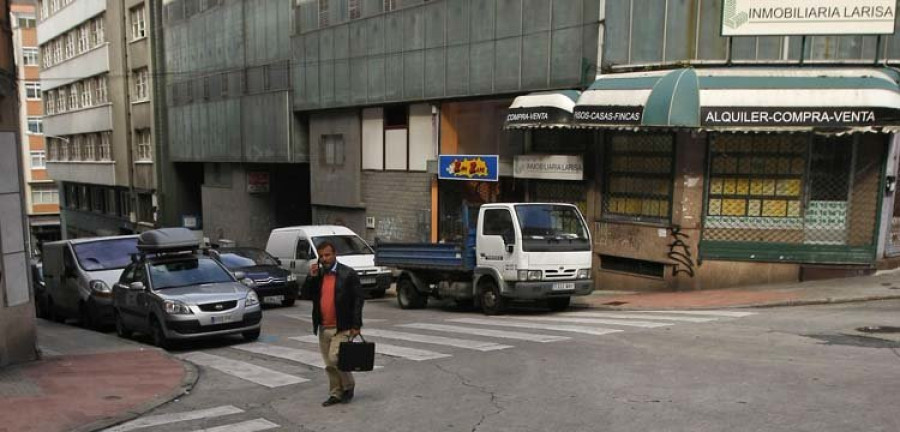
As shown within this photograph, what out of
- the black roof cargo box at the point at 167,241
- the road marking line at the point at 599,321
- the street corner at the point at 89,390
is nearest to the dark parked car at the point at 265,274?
the black roof cargo box at the point at 167,241

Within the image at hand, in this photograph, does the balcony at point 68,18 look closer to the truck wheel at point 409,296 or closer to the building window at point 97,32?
the building window at point 97,32

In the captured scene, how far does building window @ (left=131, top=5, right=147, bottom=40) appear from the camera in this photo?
42.5 m

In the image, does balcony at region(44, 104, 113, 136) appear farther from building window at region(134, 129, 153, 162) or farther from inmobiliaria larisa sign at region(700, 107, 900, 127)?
inmobiliaria larisa sign at region(700, 107, 900, 127)

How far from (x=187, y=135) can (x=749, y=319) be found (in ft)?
112

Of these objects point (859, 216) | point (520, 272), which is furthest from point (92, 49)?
point (859, 216)

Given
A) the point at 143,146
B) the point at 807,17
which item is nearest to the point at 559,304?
the point at 807,17

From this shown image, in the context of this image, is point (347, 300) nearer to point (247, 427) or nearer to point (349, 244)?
point (247, 427)

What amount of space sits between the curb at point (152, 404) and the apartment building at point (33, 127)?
62367 mm

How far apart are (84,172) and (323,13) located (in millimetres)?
32427

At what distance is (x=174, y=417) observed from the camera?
7621mm

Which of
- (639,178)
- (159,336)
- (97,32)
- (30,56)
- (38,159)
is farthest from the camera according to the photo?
(38,159)

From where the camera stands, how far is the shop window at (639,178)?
17281 mm

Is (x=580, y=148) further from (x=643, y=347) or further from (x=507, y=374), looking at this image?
(x=507, y=374)

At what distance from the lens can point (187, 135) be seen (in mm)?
39594
